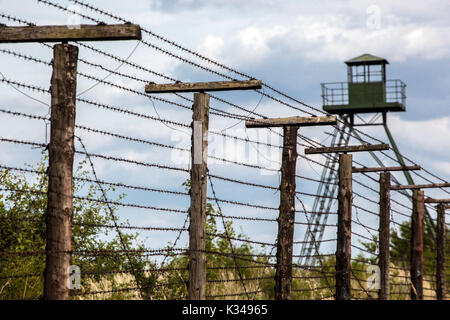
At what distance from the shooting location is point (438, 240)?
71.4ft

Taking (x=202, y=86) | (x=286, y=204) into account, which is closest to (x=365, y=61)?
(x=286, y=204)

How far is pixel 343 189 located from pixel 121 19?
707 centimetres

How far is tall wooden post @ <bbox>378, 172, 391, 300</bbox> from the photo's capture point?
52.4ft

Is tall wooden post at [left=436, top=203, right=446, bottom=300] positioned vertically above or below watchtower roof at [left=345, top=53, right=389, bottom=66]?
below

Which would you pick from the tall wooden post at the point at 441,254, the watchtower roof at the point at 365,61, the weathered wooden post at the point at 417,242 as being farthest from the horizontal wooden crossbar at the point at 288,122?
the watchtower roof at the point at 365,61

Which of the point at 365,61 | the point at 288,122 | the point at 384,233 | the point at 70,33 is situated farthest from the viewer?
the point at 365,61

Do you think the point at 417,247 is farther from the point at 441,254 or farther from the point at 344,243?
the point at 344,243

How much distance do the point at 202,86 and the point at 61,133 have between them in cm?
247

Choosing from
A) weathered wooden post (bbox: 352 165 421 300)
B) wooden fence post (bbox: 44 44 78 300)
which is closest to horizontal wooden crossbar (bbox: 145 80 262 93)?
wooden fence post (bbox: 44 44 78 300)

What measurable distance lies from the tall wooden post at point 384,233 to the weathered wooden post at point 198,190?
834 cm

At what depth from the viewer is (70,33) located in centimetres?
706

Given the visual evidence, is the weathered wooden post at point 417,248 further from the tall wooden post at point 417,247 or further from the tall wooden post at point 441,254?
the tall wooden post at point 441,254

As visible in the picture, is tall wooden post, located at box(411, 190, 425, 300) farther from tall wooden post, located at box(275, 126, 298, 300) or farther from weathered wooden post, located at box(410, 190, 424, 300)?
tall wooden post, located at box(275, 126, 298, 300)

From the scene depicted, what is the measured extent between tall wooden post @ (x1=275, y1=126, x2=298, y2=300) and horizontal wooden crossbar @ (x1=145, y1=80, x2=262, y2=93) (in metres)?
1.98
